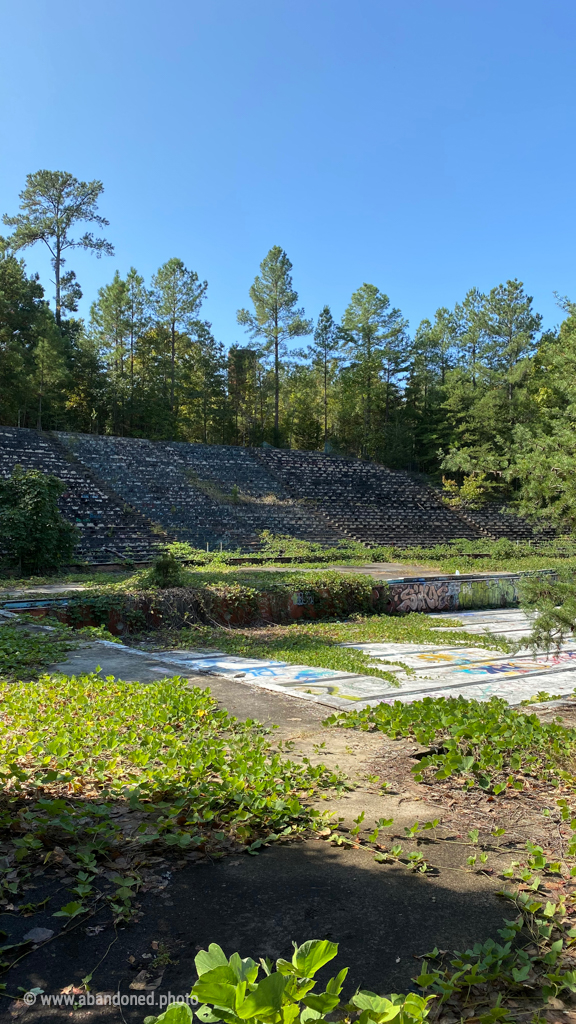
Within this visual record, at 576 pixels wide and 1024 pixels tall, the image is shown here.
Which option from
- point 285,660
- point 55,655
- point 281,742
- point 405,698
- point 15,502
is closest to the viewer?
point 281,742

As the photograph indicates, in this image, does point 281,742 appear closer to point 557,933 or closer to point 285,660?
point 557,933

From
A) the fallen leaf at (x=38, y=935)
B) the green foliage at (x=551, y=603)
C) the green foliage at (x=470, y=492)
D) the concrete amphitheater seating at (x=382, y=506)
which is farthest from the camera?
the green foliage at (x=470, y=492)

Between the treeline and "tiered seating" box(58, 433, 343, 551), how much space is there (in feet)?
22.3

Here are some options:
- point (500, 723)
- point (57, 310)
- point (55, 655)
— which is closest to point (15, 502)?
point (55, 655)

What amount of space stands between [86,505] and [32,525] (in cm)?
573

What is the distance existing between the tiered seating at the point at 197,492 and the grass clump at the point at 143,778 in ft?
59.4

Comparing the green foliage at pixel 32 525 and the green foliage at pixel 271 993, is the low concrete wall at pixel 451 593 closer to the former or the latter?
the green foliage at pixel 32 525

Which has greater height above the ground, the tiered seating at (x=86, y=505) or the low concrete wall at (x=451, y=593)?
the tiered seating at (x=86, y=505)

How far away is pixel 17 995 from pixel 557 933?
71.2 inches

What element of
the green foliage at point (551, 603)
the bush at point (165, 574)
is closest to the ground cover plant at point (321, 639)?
the bush at point (165, 574)

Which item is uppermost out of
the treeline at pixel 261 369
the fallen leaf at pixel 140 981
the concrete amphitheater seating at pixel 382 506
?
the treeline at pixel 261 369

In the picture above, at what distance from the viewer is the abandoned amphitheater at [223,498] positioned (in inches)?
900

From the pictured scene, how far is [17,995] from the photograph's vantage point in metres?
1.92

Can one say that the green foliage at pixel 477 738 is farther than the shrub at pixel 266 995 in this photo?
Yes
